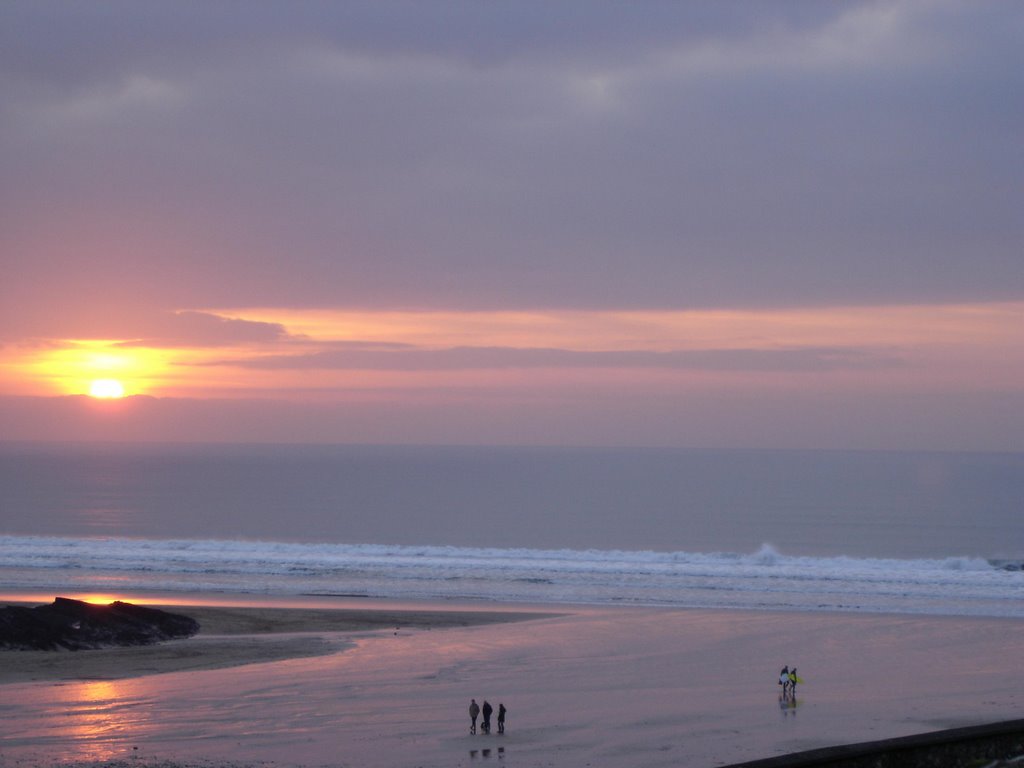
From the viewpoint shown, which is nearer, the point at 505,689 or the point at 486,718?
the point at 486,718

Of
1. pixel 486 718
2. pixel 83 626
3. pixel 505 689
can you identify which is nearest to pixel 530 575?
pixel 83 626

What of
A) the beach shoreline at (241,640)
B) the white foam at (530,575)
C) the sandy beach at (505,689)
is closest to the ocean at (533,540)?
the white foam at (530,575)

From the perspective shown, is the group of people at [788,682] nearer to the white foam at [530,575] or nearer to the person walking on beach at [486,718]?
the person walking on beach at [486,718]

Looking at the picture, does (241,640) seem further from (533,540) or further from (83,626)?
(533,540)

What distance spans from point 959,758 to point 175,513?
88765mm

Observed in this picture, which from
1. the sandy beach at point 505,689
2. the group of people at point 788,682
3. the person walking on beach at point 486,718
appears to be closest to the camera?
the sandy beach at point 505,689

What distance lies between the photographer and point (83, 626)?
3359cm

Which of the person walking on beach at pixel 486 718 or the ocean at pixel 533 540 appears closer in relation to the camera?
the person walking on beach at pixel 486 718

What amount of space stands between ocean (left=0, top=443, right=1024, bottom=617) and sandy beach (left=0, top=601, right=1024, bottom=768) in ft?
27.3

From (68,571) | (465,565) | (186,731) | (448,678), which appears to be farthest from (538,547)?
(186,731)

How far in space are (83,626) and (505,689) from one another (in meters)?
14.6

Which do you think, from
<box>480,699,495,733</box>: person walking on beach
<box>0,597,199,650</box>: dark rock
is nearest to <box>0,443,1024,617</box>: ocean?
<box>0,597,199,650</box>: dark rock

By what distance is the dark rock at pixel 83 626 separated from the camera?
32.5 m

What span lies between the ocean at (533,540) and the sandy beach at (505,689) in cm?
834
